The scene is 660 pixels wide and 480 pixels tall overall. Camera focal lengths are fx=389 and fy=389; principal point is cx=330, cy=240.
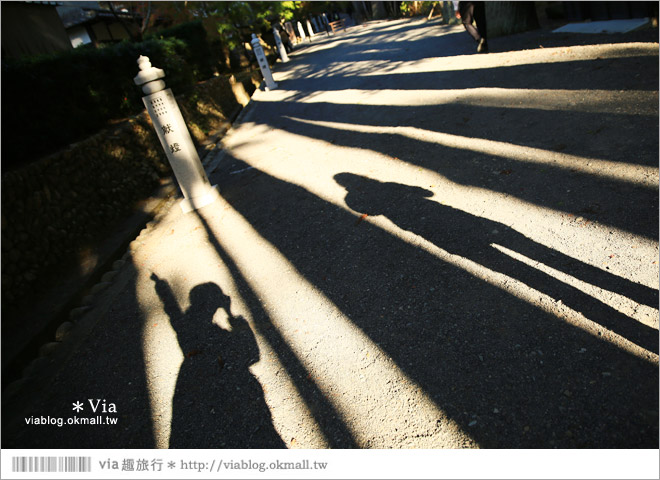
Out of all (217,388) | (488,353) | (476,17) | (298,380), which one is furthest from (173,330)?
(476,17)

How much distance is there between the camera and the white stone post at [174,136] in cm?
551

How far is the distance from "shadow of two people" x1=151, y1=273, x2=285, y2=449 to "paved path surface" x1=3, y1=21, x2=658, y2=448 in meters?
0.01

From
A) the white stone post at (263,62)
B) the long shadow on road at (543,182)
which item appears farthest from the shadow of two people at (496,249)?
the white stone post at (263,62)

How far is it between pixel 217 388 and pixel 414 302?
1.55 m

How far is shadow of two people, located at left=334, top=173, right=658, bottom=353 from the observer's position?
2375 mm

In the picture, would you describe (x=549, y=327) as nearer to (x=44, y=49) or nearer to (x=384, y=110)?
(x=384, y=110)

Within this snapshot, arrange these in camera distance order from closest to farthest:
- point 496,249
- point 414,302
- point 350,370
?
point 350,370, point 414,302, point 496,249

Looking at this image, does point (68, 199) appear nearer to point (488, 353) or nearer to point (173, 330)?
point (173, 330)

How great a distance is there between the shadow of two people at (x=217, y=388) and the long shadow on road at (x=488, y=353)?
845mm

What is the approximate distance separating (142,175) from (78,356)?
15.0 ft

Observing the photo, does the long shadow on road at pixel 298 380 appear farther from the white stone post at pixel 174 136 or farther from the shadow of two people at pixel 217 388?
the white stone post at pixel 174 136

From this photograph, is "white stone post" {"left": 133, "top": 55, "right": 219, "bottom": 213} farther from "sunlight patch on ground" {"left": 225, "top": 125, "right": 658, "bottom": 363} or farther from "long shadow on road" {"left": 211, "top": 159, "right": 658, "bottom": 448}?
"long shadow on road" {"left": 211, "top": 159, "right": 658, "bottom": 448}

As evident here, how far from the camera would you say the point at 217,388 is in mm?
2729

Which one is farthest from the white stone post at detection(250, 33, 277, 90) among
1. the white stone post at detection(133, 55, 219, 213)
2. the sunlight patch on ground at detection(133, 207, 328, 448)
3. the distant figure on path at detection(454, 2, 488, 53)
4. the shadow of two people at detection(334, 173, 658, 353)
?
the shadow of two people at detection(334, 173, 658, 353)
